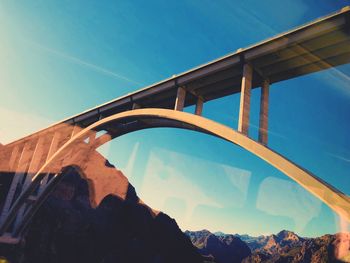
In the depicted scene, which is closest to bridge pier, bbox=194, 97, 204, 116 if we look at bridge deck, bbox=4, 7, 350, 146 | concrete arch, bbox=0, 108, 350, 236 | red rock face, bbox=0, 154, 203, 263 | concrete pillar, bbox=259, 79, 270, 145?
bridge deck, bbox=4, 7, 350, 146

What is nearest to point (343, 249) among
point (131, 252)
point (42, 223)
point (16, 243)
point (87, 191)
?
point (131, 252)

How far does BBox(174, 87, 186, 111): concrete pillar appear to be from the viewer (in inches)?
414

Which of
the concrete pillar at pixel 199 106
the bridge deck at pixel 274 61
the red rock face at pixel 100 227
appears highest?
the bridge deck at pixel 274 61

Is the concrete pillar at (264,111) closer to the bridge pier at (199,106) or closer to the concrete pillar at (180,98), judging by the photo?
the bridge pier at (199,106)

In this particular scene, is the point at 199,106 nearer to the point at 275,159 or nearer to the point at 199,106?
the point at 199,106

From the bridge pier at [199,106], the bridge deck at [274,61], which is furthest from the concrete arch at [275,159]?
the bridge deck at [274,61]

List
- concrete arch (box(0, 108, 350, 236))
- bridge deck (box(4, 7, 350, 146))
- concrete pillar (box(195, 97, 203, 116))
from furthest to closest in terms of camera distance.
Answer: concrete pillar (box(195, 97, 203, 116)) < bridge deck (box(4, 7, 350, 146)) < concrete arch (box(0, 108, 350, 236))

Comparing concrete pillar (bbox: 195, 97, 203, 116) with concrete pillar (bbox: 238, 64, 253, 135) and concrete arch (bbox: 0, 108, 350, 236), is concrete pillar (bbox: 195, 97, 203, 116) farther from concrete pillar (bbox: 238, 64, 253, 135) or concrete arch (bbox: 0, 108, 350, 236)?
concrete pillar (bbox: 238, 64, 253, 135)

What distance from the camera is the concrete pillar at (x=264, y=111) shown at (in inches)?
300

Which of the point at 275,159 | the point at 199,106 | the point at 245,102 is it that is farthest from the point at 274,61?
the point at 275,159

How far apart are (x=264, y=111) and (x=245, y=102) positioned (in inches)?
24.3

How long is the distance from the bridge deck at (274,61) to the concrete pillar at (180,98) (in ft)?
0.73

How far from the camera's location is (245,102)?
26.7 ft

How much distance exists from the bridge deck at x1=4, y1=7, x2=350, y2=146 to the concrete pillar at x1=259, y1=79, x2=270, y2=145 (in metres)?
0.40
